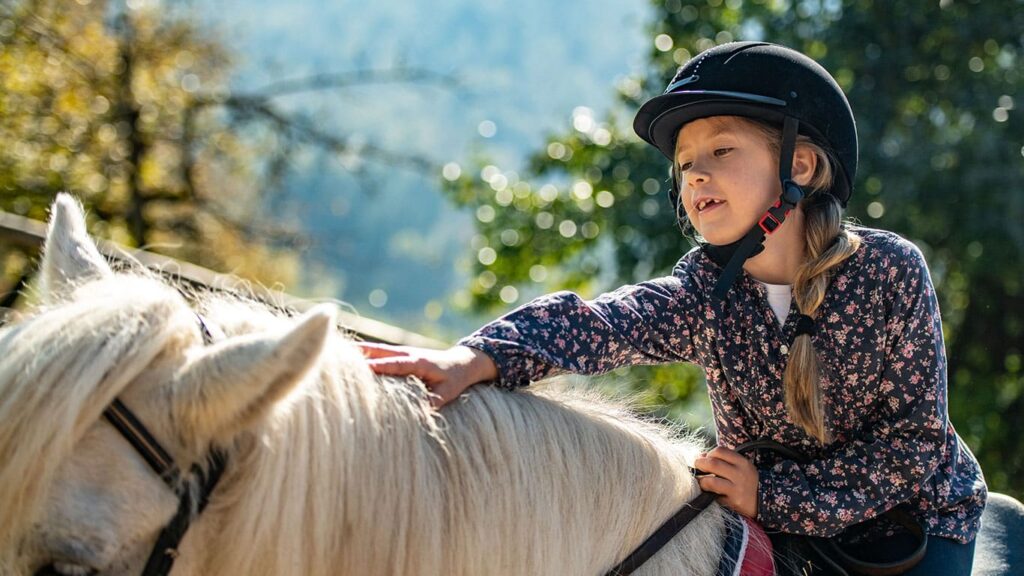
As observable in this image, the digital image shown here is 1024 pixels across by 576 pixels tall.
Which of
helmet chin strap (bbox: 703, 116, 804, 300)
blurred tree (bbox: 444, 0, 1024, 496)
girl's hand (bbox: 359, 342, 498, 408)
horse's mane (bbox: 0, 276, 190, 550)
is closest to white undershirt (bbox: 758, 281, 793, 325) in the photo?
helmet chin strap (bbox: 703, 116, 804, 300)

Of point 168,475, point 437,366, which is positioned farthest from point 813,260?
point 168,475

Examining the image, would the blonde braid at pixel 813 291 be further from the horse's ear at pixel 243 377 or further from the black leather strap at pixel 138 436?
the black leather strap at pixel 138 436

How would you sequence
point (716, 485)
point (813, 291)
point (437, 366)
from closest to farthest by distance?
point (437, 366)
point (716, 485)
point (813, 291)

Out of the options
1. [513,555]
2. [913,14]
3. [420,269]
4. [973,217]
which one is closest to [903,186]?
[973,217]

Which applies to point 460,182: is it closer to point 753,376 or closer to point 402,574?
point 753,376

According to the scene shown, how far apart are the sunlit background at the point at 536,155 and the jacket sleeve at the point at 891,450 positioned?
399 centimetres

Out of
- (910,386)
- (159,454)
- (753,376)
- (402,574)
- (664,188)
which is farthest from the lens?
(664,188)

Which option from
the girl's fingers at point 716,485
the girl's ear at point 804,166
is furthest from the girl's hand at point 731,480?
the girl's ear at point 804,166

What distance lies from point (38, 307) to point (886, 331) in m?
1.92

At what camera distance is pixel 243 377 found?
1511 mm

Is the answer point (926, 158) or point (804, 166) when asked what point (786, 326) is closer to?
point (804, 166)

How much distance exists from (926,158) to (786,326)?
18.7 feet

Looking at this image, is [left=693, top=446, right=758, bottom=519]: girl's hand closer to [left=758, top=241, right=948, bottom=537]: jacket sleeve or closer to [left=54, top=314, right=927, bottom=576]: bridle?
[left=758, top=241, right=948, bottom=537]: jacket sleeve

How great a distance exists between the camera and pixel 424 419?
191 centimetres
